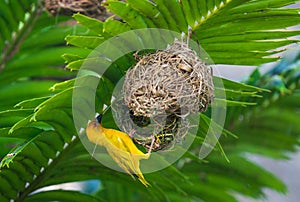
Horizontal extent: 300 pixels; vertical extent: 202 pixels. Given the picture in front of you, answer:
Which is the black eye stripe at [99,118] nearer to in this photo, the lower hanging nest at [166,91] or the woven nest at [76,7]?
the lower hanging nest at [166,91]

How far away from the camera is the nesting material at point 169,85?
73 centimetres

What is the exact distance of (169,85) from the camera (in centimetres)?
74

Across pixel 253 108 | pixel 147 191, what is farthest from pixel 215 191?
pixel 147 191

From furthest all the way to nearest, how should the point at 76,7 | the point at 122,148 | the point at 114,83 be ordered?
the point at 76,7 → the point at 114,83 → the point at 122,148

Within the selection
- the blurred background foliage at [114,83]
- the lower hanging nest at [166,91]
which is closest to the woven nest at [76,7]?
the blurred background foliage at [114,83]

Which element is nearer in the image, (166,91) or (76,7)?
(166,91)

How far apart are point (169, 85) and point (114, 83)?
10 cm

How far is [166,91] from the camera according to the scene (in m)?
0.74

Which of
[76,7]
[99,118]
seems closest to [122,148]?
[99,118]

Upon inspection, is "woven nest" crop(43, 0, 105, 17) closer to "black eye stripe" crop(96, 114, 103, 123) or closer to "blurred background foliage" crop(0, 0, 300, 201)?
"blurred background foliage" crop(0, 0, 300, 201)

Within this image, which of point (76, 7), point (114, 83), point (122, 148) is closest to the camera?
point (122, 148)

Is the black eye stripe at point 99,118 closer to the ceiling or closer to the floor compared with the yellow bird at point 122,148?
closer to the ceiling

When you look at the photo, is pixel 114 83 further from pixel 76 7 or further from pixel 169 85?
pixel 76 7

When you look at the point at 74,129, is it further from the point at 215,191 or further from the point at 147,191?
the point at 215,191
